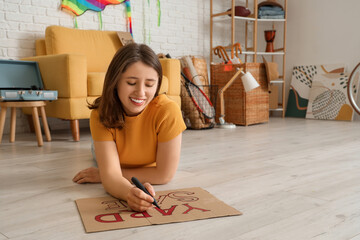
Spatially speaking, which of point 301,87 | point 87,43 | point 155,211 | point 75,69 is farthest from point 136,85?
point 301,87

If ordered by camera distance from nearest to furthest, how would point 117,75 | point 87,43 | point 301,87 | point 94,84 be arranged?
point 117,75 < point 94,84 < point 87,43 < point 301,87

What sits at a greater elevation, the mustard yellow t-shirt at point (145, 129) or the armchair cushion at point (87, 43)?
the armchair cushion at point (87, 43)

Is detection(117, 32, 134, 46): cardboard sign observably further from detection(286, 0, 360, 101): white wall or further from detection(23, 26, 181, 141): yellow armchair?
detection(286, 0, 360, 101): white wall

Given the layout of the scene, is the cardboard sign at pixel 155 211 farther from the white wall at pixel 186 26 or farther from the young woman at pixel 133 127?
the white wall at pixel 186 26

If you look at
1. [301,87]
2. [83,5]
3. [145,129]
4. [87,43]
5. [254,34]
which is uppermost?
Result: [83,5]

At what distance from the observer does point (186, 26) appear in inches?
161

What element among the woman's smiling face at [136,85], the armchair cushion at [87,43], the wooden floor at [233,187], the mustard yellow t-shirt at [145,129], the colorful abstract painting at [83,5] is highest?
the colorful abstract painting at [83,5]

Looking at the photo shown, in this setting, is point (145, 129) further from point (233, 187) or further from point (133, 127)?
point (233, 187)

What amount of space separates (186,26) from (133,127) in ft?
9.88

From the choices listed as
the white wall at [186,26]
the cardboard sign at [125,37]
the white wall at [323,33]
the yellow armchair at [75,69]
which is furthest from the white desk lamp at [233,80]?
the white wall at [323,33]

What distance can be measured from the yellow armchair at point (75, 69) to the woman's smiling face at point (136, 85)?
1.39 metres

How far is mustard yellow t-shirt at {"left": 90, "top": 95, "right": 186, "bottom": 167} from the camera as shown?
1.28 meters

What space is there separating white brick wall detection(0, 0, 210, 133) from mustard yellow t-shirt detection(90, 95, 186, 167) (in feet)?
6.81

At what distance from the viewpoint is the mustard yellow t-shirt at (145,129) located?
4.18 ft
